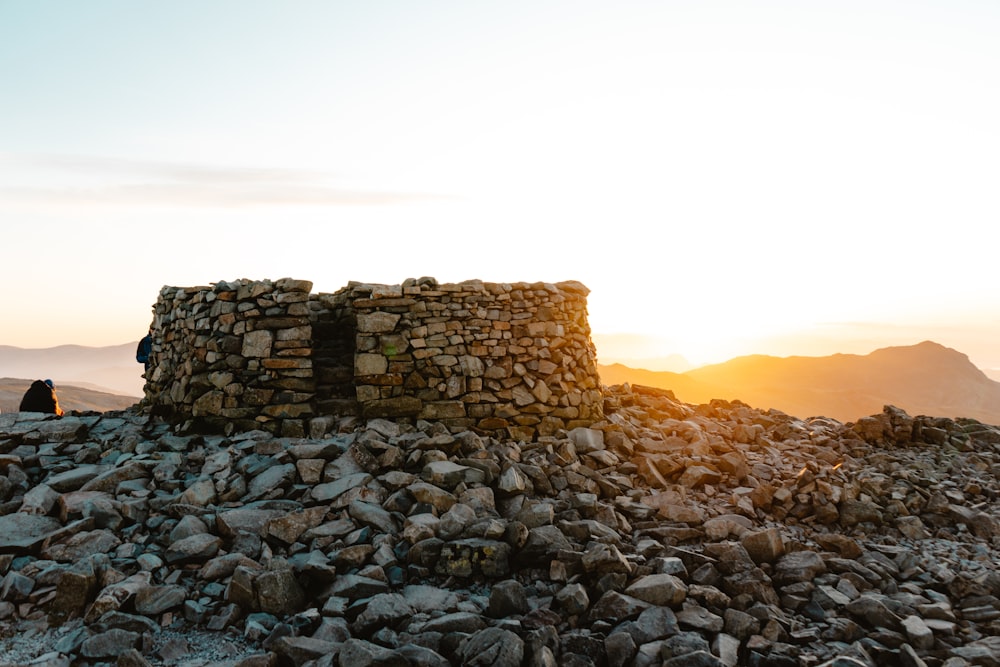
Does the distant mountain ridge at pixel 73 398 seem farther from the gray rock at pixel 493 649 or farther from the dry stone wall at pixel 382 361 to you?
the gray rock at pixel 493 649

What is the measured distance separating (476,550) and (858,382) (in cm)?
5421

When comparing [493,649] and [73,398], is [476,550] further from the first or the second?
[73,398]

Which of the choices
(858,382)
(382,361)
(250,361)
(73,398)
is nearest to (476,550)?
(382,361)

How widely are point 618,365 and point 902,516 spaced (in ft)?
138

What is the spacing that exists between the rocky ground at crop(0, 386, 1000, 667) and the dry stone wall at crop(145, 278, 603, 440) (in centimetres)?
47

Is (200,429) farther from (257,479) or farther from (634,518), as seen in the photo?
(634,518)

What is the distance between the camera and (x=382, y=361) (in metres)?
9.64

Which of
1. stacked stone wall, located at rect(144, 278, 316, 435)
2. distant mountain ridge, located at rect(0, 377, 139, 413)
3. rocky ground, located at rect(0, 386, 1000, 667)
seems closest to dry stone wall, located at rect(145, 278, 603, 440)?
stacked stone wall, located at rect(144, 278, 316, 435)

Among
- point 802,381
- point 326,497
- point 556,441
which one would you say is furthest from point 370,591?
point 802,381

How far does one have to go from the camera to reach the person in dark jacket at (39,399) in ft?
37.8

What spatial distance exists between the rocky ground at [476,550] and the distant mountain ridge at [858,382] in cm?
3494

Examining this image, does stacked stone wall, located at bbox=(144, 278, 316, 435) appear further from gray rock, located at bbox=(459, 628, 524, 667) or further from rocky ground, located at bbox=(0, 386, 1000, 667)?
gray rock, located at bbox=(459, 628, 524, 667)

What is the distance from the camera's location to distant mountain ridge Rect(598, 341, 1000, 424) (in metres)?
46.1

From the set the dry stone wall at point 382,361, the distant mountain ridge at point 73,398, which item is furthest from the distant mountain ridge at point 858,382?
the distant mountain ridge at point 73,398
